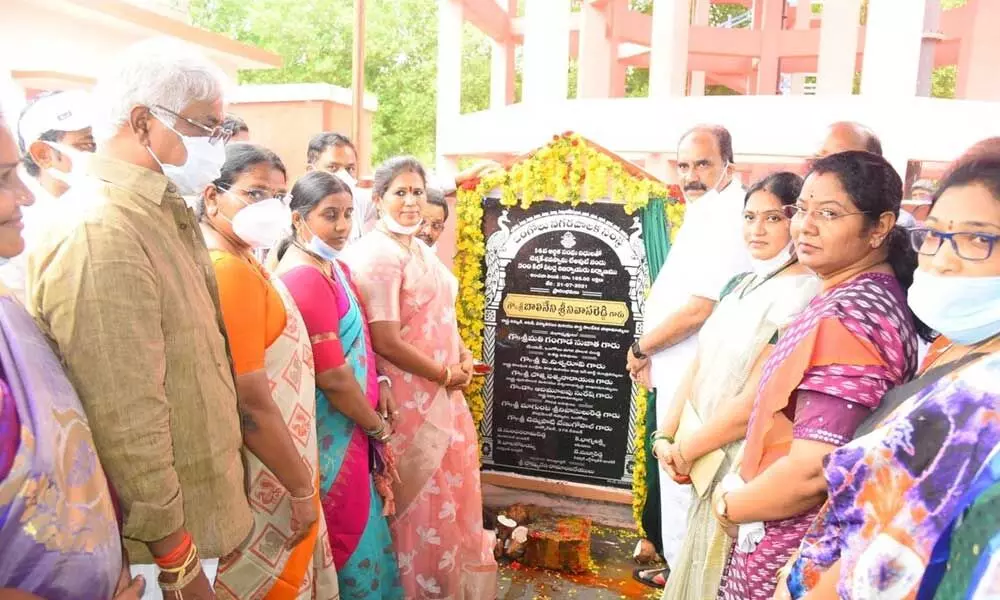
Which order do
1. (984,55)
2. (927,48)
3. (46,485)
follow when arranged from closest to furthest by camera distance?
(46,485) → (927,48) → (984,55)

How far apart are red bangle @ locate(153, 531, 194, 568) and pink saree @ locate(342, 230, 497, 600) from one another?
1.78 m

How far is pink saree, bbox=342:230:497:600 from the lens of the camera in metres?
3.46

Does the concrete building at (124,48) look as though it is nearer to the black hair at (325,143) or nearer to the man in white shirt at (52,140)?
the black hair at (325,143)

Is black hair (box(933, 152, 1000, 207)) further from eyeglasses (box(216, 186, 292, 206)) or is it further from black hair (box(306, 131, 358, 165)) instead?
black hair (box(306, 131, 358, 165))

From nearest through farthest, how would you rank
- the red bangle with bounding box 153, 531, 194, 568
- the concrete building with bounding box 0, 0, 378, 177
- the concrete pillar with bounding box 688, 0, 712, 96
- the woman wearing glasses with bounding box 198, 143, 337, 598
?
the red bangle with bounding box 153, 531, 194, 568 < the woman wearing glasses with bounding box 198, 143, 337, 598 < the concrete building with bounding box 0, 0, 378, 177 < the concrete pillar with bounding box 688, 0, 712, 96

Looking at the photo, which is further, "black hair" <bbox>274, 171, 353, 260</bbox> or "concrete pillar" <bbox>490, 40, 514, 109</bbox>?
"concrete pillar" <bbox>490, 40, 514, 109</bbox>

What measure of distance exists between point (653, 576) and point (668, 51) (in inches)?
321

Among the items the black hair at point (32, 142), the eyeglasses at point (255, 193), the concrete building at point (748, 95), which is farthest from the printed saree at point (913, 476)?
the concrete building at point (748, 95)

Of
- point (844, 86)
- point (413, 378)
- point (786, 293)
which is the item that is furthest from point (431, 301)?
point (844, 86)

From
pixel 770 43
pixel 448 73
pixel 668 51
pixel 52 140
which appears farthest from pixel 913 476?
pixel 770 43

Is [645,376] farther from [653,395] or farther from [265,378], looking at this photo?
[265,378]

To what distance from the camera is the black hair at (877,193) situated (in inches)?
76.5

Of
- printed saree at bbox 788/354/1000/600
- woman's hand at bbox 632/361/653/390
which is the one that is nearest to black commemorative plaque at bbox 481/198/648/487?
woman's hand at bbox 632/361/653/390

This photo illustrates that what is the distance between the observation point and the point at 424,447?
3.52 meters
